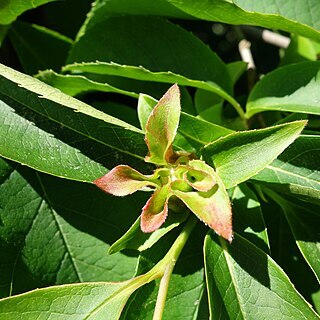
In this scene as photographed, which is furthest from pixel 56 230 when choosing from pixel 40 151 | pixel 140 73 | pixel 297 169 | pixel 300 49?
pixel 300 49

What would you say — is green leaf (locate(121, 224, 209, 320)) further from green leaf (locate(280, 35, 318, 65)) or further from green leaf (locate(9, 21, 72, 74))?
green leaf (locate(9, 21, 72, 74))

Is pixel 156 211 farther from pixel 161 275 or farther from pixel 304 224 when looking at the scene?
pixel 304 224

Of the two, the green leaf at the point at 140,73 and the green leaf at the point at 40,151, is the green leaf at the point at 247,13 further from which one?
the green leaf at the point at 40,151

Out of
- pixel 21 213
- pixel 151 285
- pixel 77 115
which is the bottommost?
pixel 151 285

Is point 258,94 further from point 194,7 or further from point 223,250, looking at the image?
point 223,250

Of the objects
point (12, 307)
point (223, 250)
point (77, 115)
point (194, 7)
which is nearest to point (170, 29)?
point (194, 7)

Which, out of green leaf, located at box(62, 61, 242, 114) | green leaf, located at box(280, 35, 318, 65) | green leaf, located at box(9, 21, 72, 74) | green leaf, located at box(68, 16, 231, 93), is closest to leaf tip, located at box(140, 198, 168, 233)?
green leaf, located at box(62, 61, 242, 114)

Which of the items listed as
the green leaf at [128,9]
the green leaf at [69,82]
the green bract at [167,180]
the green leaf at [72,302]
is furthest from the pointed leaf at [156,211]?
the green leaf at [128,9]
